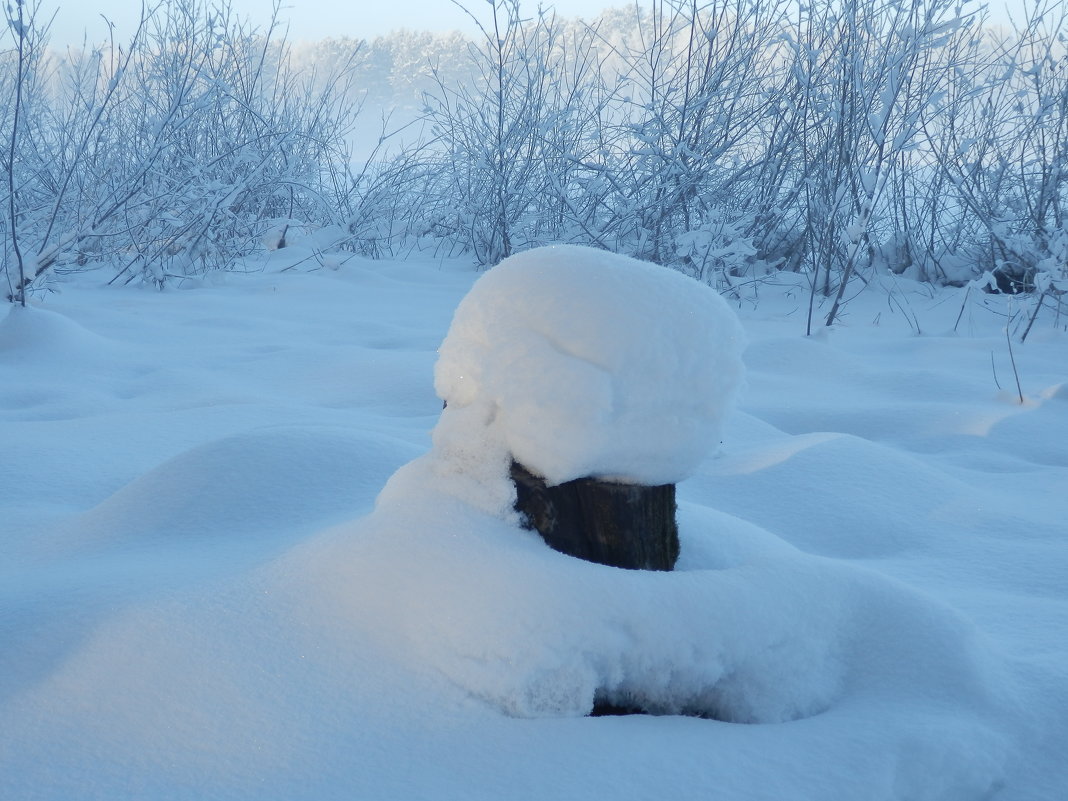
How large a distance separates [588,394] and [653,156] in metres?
4.62

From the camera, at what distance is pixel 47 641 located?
1.23 meters

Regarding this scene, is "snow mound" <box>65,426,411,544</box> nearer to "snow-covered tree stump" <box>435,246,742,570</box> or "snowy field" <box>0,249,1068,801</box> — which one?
"snowy field" <box>0,249,1068,801</box>

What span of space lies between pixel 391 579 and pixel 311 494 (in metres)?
0.62

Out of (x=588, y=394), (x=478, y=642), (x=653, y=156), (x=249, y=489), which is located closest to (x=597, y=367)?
(x=588, y=394)

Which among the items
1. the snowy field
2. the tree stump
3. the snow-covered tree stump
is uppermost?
the snow-covered tree stump

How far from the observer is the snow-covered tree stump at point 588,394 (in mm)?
1227

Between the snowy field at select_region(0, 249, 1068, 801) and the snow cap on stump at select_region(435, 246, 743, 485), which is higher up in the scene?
the snow cap on stump at select_region(435, 246, 743, 485)

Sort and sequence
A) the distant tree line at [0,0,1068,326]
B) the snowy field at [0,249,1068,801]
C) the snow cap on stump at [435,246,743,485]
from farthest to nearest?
the distant tree line at [0,0,1068,326] < the snow cap on stump at [435,246,743,485] < the snowy field at [0,249,1068,801]

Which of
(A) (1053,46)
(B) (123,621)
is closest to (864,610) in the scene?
(B) (123,621)

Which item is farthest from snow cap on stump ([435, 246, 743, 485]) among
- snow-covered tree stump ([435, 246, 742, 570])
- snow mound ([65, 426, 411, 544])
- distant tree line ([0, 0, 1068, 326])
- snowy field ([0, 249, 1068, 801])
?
distant tree line ([0, 0, 1068, 326])

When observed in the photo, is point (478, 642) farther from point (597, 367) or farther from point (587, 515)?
point (597, 367)

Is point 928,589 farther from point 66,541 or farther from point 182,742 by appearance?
point 66,541

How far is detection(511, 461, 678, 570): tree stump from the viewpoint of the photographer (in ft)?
4.20

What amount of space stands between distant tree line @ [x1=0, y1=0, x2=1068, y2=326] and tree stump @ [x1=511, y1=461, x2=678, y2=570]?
11.2 feet
